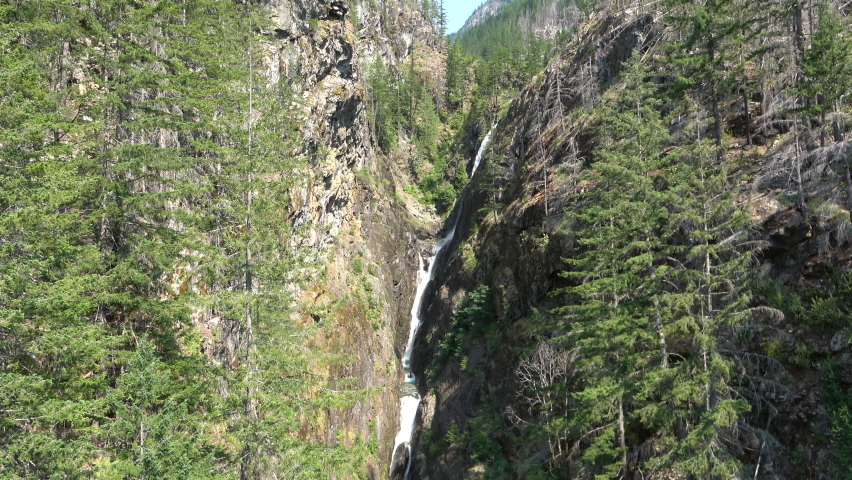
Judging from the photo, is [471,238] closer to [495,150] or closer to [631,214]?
[495,150]

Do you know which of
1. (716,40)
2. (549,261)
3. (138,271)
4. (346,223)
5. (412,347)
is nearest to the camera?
(138,271)

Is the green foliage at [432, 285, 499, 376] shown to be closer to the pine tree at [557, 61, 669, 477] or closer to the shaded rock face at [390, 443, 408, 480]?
the shaded rock face at [390, 443, 408, 480]

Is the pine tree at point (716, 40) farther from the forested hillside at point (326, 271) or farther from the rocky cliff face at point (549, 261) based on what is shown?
the rocky cliff face at point (549, 261)

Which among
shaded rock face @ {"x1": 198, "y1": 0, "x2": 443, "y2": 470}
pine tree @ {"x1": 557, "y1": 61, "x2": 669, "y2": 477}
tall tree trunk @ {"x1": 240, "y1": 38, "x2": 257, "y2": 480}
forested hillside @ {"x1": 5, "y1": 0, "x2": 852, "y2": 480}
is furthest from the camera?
shaded rock face @ {"x1": 198, "y1": 0, "x2": 443, "y2": 470}

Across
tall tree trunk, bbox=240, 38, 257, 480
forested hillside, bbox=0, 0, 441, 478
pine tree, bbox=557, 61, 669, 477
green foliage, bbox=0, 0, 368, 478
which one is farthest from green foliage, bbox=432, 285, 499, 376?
tall tree trunk, bbox=240, 38, 257, 480

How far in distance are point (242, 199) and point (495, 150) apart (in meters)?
37.2

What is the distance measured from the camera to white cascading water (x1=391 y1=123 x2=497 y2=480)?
3472 centimetres

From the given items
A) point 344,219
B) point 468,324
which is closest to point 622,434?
point 468,324

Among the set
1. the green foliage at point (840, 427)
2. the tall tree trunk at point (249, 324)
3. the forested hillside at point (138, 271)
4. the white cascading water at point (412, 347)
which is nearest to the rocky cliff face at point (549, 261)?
the green foliage at point (840, 427)

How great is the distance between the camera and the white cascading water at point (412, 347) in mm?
34719

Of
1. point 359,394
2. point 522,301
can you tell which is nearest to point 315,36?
point 522,301

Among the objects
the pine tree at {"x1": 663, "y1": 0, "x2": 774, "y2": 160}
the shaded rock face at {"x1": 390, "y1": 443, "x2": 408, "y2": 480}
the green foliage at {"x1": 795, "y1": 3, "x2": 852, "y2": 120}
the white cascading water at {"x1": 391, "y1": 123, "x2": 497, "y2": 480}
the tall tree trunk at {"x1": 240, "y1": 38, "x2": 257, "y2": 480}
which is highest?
the pine tree at {"x1": 663, "y1": 0, "x2": 774, "y2": 160}

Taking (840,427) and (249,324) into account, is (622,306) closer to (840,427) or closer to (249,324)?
(840,427)

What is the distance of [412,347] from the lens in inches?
1656
